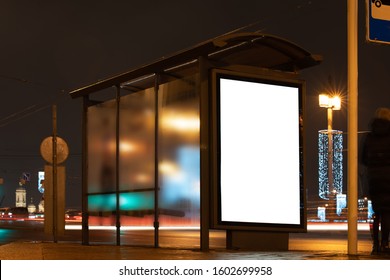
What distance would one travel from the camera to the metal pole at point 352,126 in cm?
1149

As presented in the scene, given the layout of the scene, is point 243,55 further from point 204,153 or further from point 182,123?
point 204,153

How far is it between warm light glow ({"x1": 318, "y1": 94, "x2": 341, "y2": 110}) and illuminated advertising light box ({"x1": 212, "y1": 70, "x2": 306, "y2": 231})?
25.1 meters

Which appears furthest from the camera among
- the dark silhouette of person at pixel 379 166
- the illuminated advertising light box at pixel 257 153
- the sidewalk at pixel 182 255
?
the illuminated advertising light box at pixel 257 153

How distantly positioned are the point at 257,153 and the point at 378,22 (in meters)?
2.61

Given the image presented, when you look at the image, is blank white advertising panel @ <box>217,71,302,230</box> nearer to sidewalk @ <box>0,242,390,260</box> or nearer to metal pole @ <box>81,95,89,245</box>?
sidewalk @ <box>0,242,390,260</box>

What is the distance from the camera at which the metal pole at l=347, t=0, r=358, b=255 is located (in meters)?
11.5

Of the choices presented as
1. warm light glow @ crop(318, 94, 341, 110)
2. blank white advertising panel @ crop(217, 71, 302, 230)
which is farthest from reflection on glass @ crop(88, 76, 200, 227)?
warm light glow @ crop(318, 94, 341, 110)

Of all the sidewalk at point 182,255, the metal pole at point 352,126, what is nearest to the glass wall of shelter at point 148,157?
the sidewalk at point 182,255

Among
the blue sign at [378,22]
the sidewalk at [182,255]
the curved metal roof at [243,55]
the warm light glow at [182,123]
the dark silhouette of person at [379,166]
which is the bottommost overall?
the sidewalk at [182,255]

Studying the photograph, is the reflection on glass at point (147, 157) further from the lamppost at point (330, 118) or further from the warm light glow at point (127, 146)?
the lamppost at point (330, 118)

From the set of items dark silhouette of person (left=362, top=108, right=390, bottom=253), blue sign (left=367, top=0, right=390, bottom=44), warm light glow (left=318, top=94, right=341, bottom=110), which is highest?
warm light glow (left=318, top=94, right=341, bottom=110)

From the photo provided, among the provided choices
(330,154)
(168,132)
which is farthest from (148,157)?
(330,154)

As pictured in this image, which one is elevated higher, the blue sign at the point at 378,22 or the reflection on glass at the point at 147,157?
the blue sign at the point at 378,22
